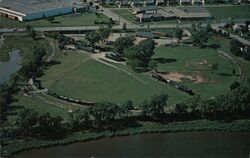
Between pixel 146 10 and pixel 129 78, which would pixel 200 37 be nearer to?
pixel 129 78

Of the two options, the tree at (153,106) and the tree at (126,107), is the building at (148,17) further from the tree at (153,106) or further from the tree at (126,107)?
the tree at (126,107)

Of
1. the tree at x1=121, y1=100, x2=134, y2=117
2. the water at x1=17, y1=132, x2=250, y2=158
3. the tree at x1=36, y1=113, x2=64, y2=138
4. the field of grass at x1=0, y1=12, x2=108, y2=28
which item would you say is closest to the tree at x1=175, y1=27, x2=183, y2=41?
the field of grass at x1=0, y1=12, x2=108, y2=28

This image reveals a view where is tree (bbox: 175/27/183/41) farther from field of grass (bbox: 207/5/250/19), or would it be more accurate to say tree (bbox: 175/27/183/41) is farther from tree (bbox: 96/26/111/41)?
field of grass (bbox: 207/5/250/19)

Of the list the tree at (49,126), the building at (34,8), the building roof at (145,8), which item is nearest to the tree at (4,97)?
the tree at (49,126)

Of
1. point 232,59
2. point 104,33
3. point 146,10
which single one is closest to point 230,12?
point 146,10

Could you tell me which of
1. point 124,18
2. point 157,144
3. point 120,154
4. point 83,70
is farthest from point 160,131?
point 124,18

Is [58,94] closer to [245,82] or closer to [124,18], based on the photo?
[245,82]
